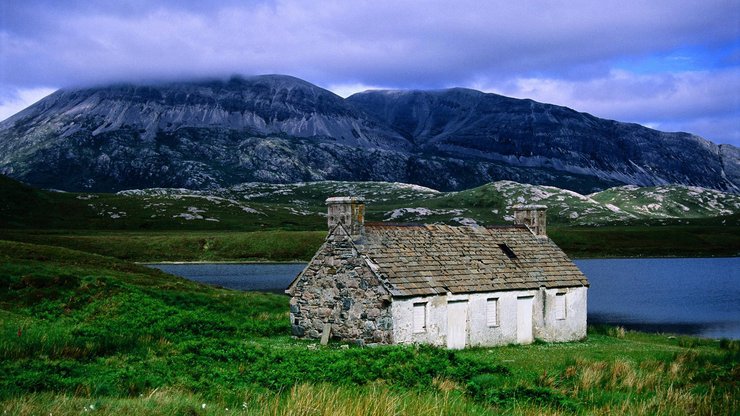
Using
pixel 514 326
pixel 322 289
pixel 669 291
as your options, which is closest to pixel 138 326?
pixel 322 289

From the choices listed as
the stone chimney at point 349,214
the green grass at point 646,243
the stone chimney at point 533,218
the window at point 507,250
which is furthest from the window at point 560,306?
the green grass at point 646,243

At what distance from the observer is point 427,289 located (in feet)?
103

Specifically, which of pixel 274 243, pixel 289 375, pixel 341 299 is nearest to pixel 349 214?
pixel 341 299

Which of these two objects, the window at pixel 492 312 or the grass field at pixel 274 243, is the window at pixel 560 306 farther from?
the grass field at pixel 274 243

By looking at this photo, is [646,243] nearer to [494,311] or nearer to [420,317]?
[494,311]

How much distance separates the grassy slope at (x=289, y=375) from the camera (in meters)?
11.5

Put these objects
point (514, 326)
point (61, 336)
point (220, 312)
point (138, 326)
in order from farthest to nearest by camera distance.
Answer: point (220, 312), point (514, 326), point (138, 326), point (61, 336)

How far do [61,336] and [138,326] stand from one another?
29.9 ft

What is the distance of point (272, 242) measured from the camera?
137750 mm

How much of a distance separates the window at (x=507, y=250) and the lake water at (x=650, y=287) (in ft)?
63.7

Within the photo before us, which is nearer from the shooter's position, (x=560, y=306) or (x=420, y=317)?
(x=420, y=317)

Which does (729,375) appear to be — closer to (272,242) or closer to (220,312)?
(220,312)

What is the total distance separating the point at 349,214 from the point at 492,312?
357 inches

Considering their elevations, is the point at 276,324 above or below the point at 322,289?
below
